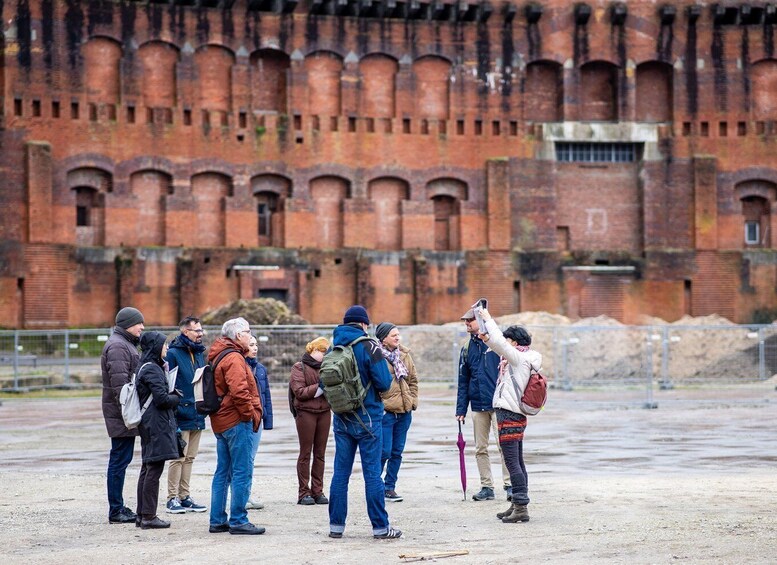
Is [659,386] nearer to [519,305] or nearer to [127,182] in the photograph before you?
[519,305]

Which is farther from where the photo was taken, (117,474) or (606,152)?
(606,152)

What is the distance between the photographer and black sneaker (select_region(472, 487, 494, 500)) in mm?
13594

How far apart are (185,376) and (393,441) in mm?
2293

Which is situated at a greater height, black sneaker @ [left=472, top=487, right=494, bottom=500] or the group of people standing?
the group of people standing

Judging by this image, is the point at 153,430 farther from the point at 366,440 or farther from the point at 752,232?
the point at 752,232

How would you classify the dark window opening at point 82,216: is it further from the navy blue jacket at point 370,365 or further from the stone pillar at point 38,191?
the navy blue jacket at point 370,365

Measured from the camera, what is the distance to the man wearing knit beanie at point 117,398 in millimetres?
12188

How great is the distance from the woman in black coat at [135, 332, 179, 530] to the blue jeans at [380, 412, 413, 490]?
2.46 metres

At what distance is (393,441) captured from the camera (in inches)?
549

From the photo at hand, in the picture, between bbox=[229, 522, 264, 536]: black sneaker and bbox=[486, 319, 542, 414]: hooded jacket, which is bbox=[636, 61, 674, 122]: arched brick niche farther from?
bbox=[229, 522, 264, 536]: black sneaker

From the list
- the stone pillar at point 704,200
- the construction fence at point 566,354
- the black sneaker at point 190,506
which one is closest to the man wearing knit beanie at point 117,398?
the black sneaker at point 190,506

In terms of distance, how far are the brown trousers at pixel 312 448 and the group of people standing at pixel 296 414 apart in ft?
0.04

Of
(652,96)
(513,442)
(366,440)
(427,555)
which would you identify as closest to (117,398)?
(366,440)

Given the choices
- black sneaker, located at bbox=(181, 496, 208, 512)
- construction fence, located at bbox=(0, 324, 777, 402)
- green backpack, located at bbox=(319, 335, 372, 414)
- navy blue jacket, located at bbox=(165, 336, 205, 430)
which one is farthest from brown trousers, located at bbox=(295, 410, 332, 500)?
construction fence, located at bbox=(0, 324, 777, 402)
